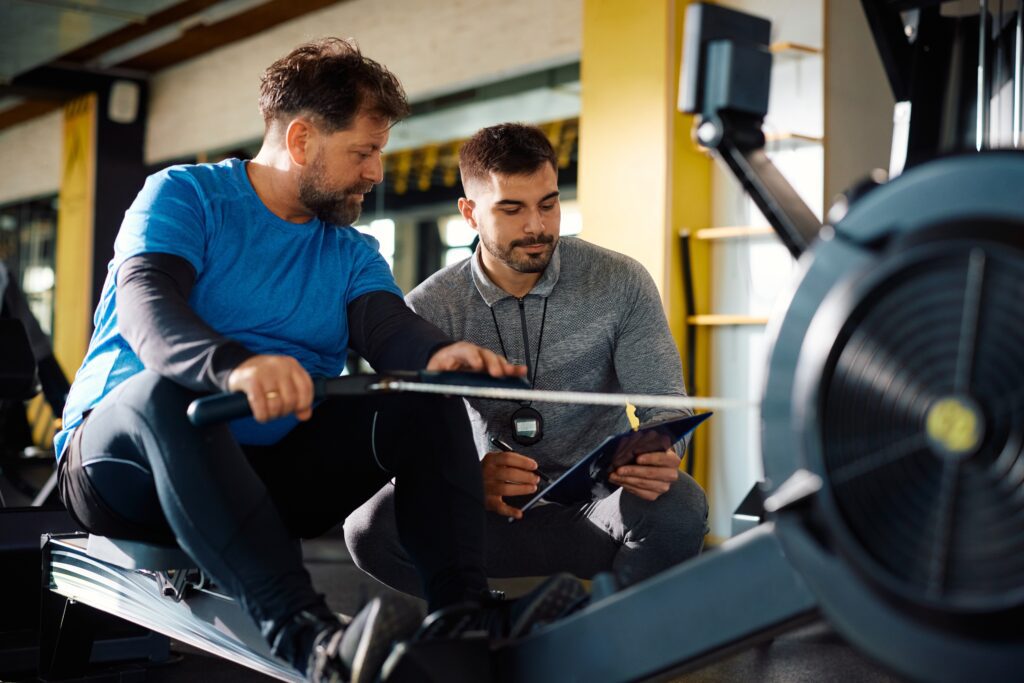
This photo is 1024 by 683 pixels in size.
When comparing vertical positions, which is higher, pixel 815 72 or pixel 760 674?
pixel 815 72

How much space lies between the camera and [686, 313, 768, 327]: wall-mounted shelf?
445 centimetres

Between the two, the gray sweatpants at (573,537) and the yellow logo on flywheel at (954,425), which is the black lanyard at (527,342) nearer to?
the gray sweatpants at (573,537)

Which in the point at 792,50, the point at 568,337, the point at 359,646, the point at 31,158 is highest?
the point at 31,158

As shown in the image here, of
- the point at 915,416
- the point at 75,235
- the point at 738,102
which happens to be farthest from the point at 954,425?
the point at 75,235

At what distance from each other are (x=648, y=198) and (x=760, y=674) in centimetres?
275

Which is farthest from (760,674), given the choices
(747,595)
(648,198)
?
(648,198)

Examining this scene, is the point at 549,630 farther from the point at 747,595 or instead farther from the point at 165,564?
the point at 165,564

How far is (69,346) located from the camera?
8828 mm

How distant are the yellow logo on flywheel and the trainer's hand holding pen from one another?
910 millimetres

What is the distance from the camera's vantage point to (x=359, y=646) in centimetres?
120

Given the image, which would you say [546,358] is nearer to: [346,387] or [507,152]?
[507,152]

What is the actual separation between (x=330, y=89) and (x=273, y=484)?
585 mm

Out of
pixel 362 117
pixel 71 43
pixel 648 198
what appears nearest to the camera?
pixel 362 117

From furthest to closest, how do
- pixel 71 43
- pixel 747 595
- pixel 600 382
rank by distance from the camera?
pixel 71 43 < pixel 600 382 < pixel 747 595
